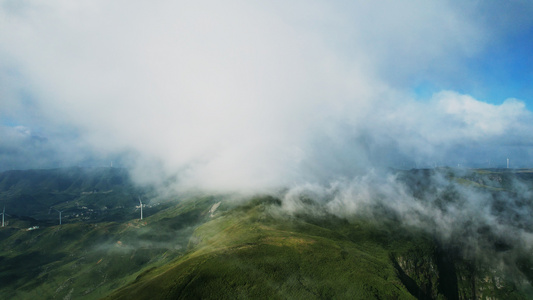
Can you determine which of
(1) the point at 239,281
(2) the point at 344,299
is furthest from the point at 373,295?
(1) the point at 239,281

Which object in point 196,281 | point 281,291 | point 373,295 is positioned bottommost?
point 373,295

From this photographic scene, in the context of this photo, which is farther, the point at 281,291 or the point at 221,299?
the point at 281,291

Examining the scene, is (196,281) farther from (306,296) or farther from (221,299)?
(306,296)

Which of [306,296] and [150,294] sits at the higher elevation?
[150,294]

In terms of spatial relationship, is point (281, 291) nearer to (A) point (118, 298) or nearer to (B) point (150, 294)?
(B) point (150, 294)

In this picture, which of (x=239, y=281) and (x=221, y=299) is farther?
(x=239, y=281)

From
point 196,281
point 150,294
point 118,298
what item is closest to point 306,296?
point 196,281

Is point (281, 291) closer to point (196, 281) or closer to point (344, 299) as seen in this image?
point (344, 299)

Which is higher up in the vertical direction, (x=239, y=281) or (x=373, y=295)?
(x=239, y=281)
